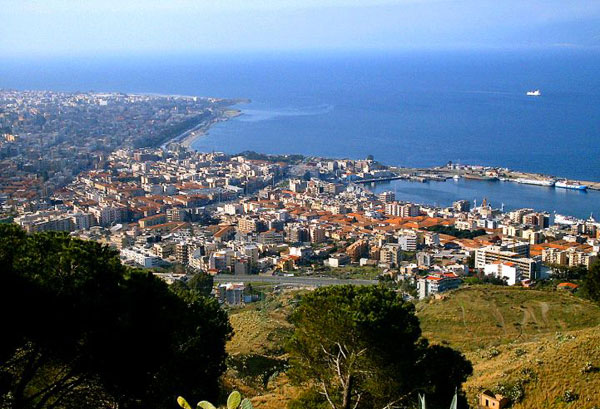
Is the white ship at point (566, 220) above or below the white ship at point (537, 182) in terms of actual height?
below

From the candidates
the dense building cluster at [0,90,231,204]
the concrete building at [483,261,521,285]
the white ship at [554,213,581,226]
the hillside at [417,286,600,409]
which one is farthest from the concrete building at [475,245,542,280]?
the dense building cluster at [0,90,231,204]

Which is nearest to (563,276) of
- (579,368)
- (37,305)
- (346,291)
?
(579,368)

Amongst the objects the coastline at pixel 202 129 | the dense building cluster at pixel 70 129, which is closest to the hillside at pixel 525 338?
the dense building cluster at pixel 70 129

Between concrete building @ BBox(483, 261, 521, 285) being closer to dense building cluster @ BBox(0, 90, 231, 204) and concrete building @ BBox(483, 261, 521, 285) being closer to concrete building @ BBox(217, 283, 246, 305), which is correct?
concrete building @ BBox(217, 283, 246, 305)

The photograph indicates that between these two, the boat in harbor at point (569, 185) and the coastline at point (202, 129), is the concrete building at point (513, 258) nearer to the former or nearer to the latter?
the boat in harbor at point (569, 185)

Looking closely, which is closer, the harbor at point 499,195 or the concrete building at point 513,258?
the concrete building at point 513,258

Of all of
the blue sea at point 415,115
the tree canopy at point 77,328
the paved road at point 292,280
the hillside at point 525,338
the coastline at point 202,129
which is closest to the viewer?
the tree canopy at point 77,328

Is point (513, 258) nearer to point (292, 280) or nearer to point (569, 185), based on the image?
point (292, 280)
